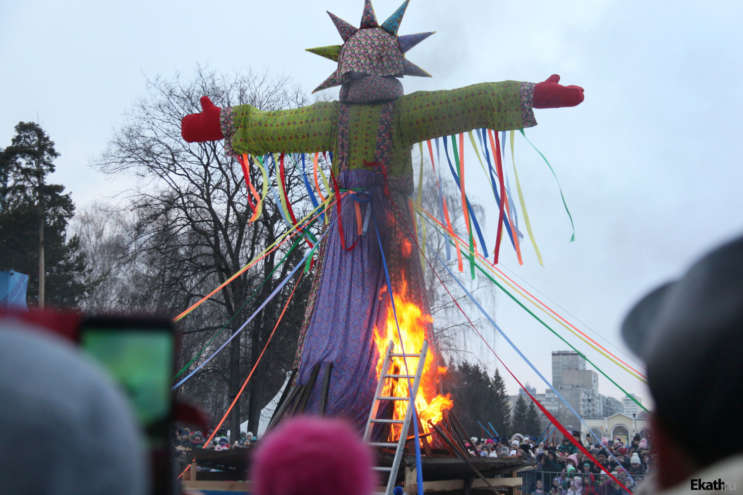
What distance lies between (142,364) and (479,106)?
6580 mm

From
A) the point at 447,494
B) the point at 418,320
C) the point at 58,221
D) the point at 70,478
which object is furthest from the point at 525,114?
the point at 58,221

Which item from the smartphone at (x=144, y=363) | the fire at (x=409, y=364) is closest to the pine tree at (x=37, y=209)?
the fire at (x=409, y=364)

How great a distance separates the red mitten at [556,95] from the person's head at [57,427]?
682 cm

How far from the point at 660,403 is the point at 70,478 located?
67cm

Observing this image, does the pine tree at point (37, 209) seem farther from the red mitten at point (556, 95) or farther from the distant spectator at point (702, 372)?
the distant spectator at point (702, 372)

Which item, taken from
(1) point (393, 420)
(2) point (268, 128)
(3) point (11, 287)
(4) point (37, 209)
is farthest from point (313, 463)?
(4) point (37, 209)

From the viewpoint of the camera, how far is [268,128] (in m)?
8.00

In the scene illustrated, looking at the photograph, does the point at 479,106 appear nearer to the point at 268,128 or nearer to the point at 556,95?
the point at 556,95

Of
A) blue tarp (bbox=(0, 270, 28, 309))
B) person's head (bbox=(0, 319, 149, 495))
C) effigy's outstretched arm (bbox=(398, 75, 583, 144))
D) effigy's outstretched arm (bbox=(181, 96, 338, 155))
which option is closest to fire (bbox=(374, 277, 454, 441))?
effigy's outstretched arm (bbox=(398, 75, 583, 144))

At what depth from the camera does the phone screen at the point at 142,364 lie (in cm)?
100

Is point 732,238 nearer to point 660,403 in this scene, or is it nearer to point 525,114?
point 660,403

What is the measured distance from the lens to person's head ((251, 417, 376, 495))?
Answer: 1075 mm

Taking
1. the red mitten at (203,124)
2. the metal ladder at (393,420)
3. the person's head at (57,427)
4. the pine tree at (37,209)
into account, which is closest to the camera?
the person's head at (57,427)

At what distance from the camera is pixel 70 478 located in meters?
0.68
